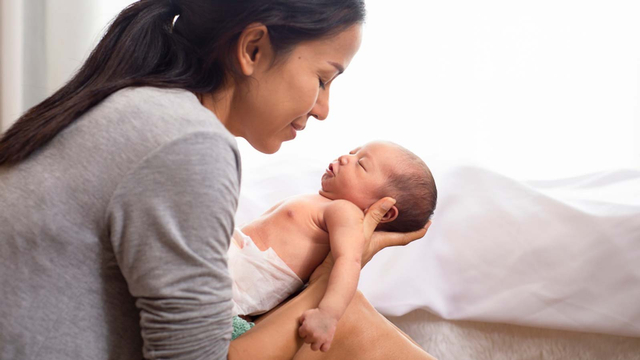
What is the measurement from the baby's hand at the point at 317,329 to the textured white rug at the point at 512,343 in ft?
1.87

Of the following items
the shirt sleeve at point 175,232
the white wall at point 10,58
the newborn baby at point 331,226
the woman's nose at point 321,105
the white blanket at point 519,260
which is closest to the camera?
the shirt sleeve at point 175,232

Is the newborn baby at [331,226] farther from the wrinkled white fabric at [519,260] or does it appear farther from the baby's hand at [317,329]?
the wrinkled white fabric at [519,260]

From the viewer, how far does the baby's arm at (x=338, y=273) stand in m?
1.08

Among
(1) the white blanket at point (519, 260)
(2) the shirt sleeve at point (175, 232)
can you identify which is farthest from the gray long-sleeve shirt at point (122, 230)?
(1) the white blanket at point (519, 260)

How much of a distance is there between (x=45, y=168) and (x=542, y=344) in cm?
127

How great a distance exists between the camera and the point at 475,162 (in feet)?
5.61

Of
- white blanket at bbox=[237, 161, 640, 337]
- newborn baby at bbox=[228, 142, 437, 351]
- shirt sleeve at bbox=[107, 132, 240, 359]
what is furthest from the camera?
white blanket at bbox=[237, 161, 640, 337]

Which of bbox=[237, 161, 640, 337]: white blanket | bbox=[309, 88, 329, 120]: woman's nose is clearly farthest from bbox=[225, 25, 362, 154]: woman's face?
bbox=[237, 161, 640, 337]: white blanket

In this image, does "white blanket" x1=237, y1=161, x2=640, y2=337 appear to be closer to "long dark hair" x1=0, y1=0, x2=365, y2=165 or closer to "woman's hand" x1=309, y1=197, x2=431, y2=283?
"woman's hand" x1=309, y1=197, x2=431, y2=283

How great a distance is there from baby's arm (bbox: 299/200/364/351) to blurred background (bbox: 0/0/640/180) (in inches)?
22.8

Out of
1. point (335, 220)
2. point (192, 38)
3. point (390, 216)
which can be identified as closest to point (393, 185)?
point (390, 216)

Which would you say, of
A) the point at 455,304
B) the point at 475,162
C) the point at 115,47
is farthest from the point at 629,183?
the point at 115,47

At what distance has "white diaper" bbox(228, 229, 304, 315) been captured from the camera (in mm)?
1305

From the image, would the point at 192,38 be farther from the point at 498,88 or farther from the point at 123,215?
the point at 498,88
